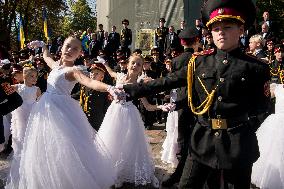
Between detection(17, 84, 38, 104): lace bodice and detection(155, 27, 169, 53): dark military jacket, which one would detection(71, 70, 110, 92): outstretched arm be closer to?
detection(17, 84, 38, 104): lace bodice

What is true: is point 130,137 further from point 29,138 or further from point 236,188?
point 236,188

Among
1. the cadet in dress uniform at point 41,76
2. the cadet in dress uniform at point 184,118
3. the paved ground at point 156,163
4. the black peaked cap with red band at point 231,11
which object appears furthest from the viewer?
the cadet in dress uniform at point 41,76

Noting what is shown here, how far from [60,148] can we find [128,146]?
63.3 inches

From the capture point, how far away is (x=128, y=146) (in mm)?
6203

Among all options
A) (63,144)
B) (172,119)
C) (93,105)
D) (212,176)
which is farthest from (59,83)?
(172,119)

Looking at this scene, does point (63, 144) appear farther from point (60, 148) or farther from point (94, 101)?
point (94, 101)

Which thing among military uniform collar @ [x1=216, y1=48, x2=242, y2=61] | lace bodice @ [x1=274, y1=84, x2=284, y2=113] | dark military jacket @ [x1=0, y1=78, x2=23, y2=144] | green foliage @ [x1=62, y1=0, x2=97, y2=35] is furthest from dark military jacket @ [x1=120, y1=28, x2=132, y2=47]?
green foliage @ [x1=62, y1=0, x2=97, y2=35]

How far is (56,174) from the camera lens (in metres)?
4.77

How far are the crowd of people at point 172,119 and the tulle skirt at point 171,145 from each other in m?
0.02

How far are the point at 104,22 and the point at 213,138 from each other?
68.1ft

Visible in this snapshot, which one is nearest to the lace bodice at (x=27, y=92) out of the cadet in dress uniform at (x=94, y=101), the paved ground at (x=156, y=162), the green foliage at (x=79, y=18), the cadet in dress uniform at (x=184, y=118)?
the cadet in dress uniform at (x=94, y=101)

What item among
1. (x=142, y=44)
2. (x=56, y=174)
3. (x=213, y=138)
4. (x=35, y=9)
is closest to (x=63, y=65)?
(x=56, y=174)

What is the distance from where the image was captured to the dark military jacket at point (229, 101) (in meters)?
3.41

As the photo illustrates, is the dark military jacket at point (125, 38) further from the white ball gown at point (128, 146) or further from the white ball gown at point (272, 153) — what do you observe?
the white ball gown at point (272, 153)
